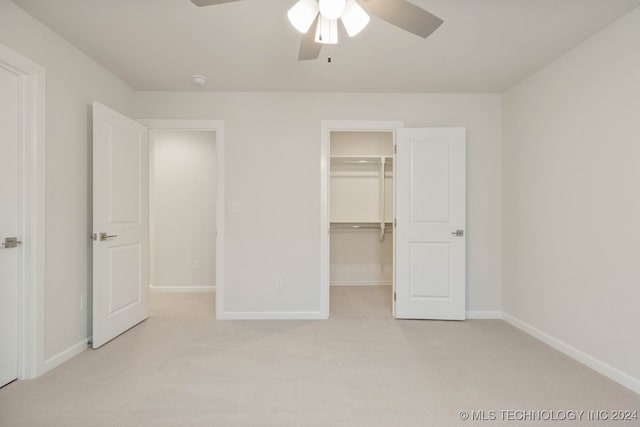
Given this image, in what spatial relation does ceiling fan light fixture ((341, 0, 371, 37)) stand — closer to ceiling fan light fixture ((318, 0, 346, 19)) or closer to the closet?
ceiling fan light fixture ((318, 0, 346, 19))

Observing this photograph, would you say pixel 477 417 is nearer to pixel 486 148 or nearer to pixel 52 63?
pixel 486 148

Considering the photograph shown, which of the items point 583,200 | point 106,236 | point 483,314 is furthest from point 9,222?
point 483,314

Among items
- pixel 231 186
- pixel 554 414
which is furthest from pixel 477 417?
pixel 231 186

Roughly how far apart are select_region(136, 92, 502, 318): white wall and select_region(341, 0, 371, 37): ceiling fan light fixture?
5.64ft

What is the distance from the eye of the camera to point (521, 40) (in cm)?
231

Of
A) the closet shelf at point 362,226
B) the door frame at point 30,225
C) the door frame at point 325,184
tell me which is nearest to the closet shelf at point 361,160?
the closet shelf at point 362,226

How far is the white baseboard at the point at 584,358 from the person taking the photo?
2002mm

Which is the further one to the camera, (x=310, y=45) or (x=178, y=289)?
(x=178, y=289)

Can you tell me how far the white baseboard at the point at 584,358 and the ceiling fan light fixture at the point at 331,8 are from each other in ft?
9.32

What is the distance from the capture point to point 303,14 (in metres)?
1.54

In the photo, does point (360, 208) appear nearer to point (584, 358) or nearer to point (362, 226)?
point (362, 226)

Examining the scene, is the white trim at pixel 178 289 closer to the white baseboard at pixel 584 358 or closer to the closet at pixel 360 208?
the closet at pixel 360 208

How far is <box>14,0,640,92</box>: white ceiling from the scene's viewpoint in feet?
6.47

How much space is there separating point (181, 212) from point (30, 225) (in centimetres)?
237
